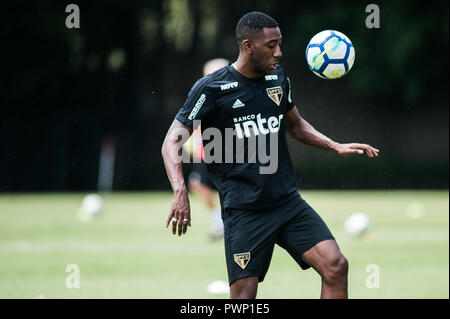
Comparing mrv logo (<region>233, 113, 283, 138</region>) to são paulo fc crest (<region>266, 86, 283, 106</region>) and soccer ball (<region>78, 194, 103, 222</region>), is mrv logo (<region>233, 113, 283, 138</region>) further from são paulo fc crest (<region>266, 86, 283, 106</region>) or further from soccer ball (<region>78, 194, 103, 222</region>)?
soccer ball (<region>78, 194, 103, 222</region>)

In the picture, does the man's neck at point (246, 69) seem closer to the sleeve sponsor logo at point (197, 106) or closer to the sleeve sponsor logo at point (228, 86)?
the sleeve sponsor logo at point (228, 86)

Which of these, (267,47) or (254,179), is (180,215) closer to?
(254,179)

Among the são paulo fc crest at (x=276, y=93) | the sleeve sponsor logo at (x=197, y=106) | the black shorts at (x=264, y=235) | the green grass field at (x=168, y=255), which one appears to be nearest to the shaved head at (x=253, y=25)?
the são paulo fc crest at (x=276, y=93)

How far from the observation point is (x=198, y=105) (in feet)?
18.2

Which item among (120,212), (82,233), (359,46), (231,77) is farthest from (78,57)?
(231,77)

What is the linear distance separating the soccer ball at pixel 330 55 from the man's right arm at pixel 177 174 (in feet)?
4.46

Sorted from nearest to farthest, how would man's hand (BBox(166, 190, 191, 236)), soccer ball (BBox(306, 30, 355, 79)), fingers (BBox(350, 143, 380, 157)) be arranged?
man's hand (BBox(166, 190, 191, 236))
fingers (BBox(350, 143, 380, 157))
soccer ball (BBox(306, 30, 355, 79))

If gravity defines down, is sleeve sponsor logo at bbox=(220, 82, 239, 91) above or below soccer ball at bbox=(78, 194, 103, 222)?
above

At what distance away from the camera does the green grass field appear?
836 cm

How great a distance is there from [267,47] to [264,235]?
4.60 ft

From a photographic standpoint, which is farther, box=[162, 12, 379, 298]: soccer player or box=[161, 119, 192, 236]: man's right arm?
box=[162, 12, 379, 298]: soccer player

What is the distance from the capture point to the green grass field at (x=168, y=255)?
8359 mm

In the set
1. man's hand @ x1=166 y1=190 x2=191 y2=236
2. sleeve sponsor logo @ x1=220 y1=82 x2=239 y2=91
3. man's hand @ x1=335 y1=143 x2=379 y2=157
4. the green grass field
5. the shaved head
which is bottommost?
the green grass field

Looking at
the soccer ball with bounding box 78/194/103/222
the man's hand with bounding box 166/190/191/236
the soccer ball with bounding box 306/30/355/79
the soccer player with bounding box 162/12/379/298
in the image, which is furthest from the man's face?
the soccer ball with bounding box 78/194/103/222
